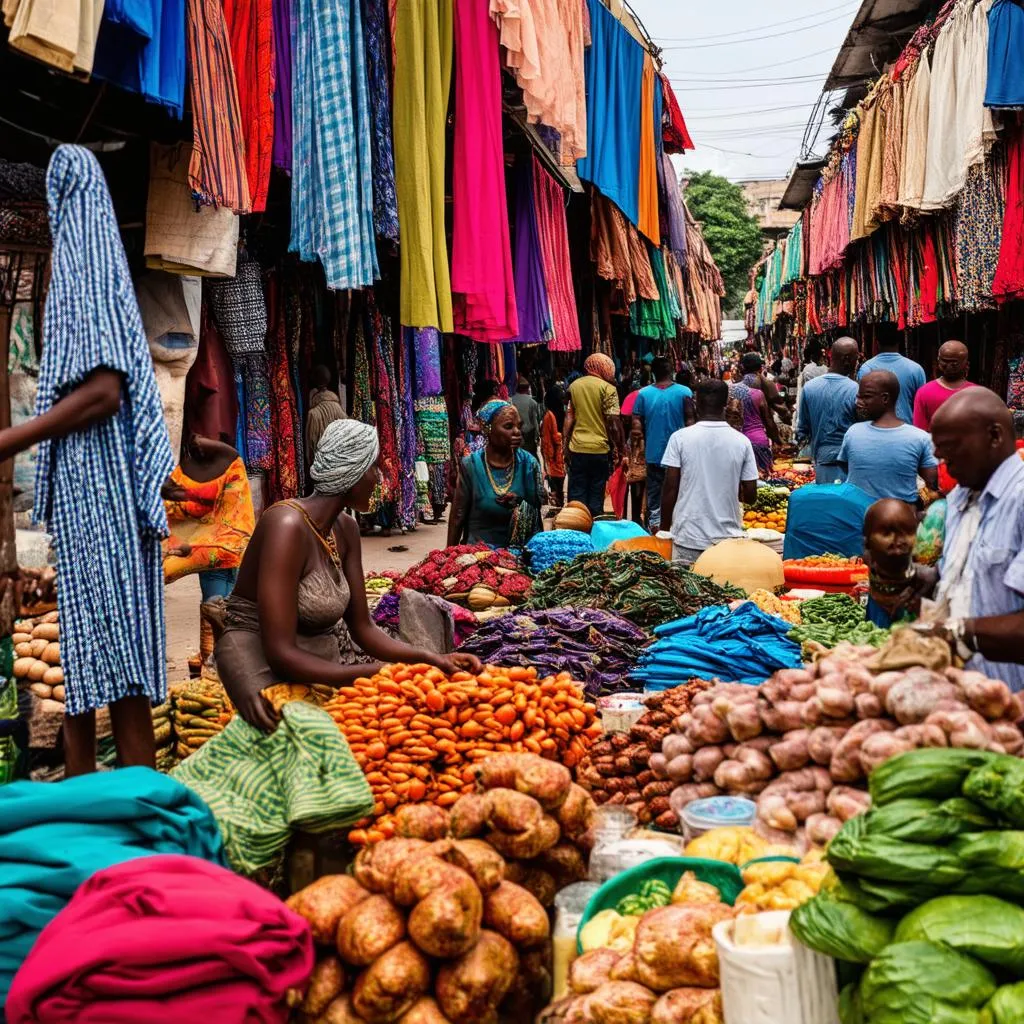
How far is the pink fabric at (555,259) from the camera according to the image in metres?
8.84

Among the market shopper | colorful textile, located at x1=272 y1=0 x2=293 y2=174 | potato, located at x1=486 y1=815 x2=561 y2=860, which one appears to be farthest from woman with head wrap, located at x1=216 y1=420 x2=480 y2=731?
colorful textile, located at x1=272 y1=0 x2=293 y2=174

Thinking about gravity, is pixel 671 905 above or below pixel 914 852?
below

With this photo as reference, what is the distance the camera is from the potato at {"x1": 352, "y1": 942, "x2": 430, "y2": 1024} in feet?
6.76

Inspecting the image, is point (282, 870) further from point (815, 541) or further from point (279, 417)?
point (815, 541)

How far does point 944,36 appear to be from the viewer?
31.8ft

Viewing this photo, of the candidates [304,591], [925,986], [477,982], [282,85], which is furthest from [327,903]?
[282,85]

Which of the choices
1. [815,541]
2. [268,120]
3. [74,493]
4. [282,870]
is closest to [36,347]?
[268,120]

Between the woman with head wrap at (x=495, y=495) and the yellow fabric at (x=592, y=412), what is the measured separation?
3.95 meters

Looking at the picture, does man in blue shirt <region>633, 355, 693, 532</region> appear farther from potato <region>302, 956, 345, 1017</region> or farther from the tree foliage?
the tree foliage

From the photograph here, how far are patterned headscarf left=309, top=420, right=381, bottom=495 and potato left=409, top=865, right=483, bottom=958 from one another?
2.00 meters

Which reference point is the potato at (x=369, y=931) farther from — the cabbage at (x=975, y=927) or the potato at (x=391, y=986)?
the cabbage at (x=975, y=927)

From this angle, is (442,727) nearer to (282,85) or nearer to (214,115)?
(214,115)

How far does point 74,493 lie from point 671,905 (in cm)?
197

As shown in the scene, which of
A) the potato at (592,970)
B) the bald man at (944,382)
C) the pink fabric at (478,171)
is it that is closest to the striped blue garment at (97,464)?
the potato at (592,970)
